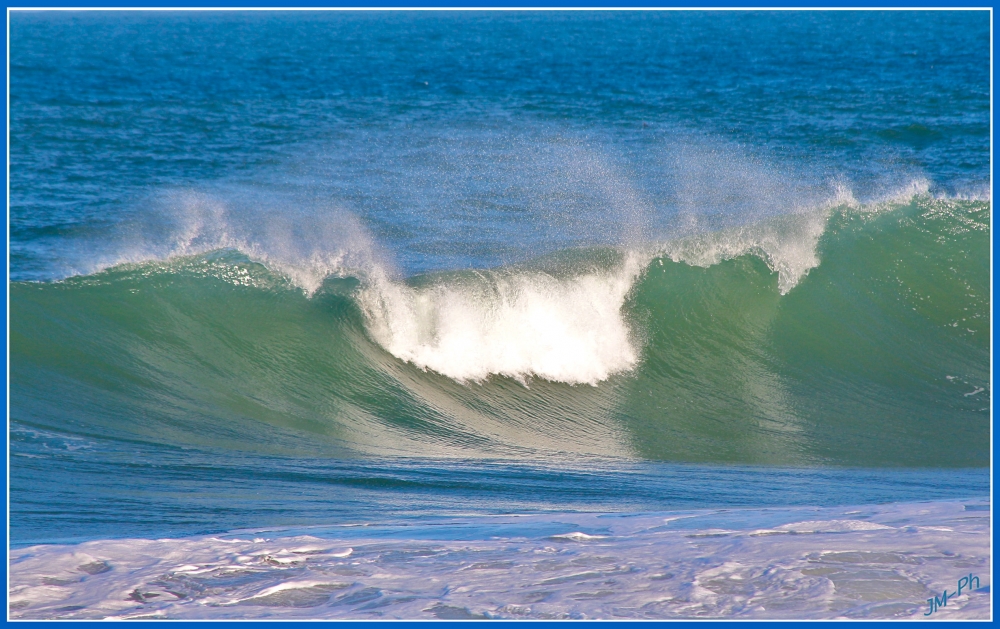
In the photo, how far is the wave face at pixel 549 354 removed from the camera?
→ 24.1 ft

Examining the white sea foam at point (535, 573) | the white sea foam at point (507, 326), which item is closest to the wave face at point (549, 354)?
the white sea foam at point (507, 326)

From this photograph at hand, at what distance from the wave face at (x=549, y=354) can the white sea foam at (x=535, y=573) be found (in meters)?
1.98

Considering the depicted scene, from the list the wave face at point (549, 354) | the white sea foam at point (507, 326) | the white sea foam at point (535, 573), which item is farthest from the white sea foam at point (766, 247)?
the white sea foam at point (535, 573)

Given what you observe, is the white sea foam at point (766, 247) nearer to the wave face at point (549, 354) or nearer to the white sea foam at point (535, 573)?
the wave face at point (549, 354)

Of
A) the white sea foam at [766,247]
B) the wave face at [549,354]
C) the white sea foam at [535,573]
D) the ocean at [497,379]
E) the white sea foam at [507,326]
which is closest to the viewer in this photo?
the white sea foam at [535,573]

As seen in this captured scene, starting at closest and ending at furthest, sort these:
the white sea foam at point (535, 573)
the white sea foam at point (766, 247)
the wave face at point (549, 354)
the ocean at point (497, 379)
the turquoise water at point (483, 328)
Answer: the white sea foam at point (535, 573) < the ocean at point (497, 379) < the turquoise water at point (483, 328) < the wave face at point (549, 354) < the white sea foam at point (766, 247)

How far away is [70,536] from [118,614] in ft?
4.44

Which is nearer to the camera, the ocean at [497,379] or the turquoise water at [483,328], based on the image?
the ocean at [497,379]

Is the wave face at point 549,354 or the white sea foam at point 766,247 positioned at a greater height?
the white sea foam at point 766,247

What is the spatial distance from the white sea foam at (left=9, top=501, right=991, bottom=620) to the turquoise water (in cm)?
61

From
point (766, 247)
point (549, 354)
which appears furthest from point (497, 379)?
point (766, 247)

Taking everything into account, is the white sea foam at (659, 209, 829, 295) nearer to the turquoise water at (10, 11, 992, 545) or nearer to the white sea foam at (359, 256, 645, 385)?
the turquoise water at (10, 11, 992, 545)

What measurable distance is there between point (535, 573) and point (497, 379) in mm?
4074

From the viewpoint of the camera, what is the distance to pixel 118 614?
4031 mm
